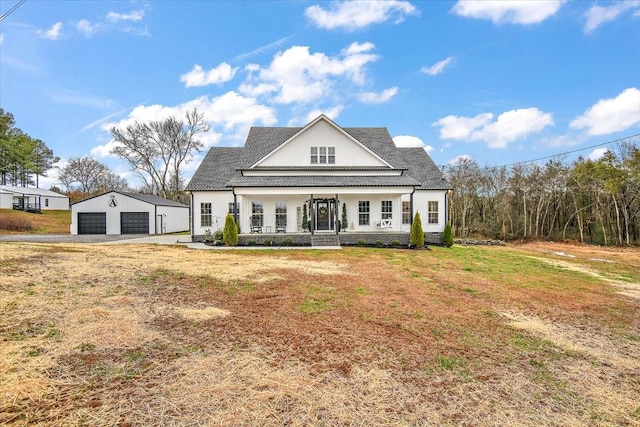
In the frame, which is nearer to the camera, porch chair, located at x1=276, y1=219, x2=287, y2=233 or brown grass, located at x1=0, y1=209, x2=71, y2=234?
porch chair, located at x1=276, y1=219, x2=287, y2=233

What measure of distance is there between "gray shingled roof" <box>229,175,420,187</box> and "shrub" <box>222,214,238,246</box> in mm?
2132

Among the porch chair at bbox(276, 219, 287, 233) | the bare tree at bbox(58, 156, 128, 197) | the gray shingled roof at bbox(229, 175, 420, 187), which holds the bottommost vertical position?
the porch chair at bbox(276, 219, 287, 233)

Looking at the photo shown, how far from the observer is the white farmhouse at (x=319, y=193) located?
62.6 ft

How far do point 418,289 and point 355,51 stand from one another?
19.5 m

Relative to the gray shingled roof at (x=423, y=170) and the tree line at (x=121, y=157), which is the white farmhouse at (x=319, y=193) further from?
the tree line at (x=121, y=157)

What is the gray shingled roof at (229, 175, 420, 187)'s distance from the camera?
19.0 m

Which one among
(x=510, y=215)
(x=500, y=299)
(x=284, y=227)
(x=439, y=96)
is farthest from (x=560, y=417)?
(x=510, y=215)

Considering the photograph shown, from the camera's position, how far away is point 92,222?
28.1m

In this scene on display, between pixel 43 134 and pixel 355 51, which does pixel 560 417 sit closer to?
pixel 355 51

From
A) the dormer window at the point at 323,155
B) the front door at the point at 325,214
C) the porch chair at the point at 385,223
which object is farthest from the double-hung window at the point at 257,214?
the porch chair at the point at 385,223

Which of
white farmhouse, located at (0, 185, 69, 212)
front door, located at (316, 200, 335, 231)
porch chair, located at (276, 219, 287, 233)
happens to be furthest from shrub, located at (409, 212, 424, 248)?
white farmhouse, located at (0, 185, 69, 212)

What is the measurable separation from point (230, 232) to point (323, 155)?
8.03 meters

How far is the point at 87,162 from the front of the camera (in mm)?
56719

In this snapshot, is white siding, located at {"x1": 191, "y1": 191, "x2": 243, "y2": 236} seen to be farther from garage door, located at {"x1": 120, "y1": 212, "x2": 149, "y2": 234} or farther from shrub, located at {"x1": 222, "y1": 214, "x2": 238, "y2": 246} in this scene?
garage door, located at {"x1": 120, "y1": 212, "x2": 149, "y2": 234}
